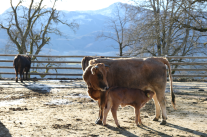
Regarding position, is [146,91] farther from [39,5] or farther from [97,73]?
[39,5]

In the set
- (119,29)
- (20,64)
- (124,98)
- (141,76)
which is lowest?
(124,98)

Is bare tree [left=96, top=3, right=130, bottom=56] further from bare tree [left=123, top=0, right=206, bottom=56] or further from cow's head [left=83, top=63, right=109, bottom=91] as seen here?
cow's head [left=83, top=63, right=109, bottom=91]

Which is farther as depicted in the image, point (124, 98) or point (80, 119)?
point (80, 119)

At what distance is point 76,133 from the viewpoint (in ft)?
15.2

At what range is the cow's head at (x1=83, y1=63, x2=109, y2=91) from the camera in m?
5.02

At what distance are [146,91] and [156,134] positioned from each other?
41.6 inches

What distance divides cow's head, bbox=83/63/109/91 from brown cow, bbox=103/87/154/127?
0.88 ft

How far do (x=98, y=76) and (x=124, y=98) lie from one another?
757mm

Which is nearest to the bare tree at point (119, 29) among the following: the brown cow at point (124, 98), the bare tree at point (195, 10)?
the bare tree at point (195, 10)

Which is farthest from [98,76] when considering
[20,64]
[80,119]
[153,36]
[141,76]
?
[153,36]

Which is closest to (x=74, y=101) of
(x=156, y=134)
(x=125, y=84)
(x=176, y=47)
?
(x=125, y=84)

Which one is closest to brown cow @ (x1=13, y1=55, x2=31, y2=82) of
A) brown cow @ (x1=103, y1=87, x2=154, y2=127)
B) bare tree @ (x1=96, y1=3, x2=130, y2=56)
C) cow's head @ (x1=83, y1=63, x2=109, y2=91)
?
cow's head @ (x1=83, y1=63, x2=109, y2=91)

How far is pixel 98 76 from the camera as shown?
507 centimetres

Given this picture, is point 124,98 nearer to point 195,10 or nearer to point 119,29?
point 195,10
